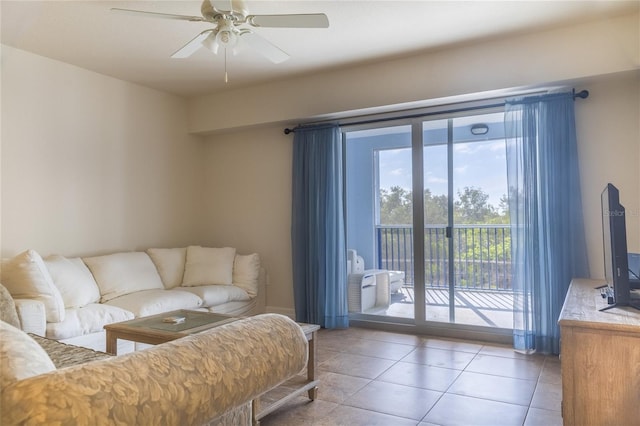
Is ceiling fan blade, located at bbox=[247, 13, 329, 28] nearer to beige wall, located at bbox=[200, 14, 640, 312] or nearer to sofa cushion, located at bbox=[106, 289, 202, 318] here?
beige wall, located at bbox=[200, 14, 640, 312]

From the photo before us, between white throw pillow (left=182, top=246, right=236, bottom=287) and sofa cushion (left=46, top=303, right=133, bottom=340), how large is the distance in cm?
118

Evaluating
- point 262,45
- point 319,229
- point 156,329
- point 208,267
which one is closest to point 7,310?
point 156,329

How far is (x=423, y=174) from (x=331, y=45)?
1528mm

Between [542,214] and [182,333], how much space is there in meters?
2.93

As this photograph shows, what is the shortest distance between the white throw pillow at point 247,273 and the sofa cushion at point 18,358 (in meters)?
3.62

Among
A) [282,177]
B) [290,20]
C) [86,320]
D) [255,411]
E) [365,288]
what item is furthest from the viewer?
[282,177]

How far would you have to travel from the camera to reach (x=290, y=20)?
2.39 meters

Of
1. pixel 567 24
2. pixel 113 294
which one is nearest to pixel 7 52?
pixel 113 294

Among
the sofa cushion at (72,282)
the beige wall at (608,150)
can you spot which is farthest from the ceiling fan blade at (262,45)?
the beige wall at (608,150)

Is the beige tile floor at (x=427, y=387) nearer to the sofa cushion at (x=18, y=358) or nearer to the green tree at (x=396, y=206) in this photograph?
the green tree at (x=396, y=206)

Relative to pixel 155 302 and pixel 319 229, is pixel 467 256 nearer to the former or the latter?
pixel 319 229

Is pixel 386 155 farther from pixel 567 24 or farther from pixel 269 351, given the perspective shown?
pixel 269 351

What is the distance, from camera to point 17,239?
358 cm

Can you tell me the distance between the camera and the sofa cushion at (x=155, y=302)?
11.4ft
